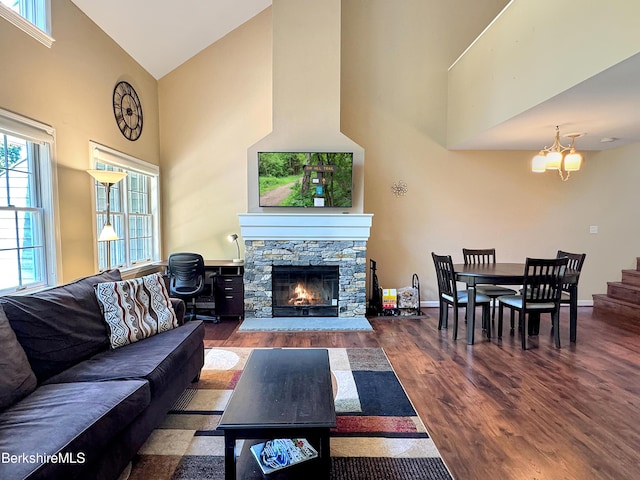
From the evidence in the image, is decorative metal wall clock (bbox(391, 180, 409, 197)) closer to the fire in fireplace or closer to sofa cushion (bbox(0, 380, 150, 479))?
the fire in fireplace

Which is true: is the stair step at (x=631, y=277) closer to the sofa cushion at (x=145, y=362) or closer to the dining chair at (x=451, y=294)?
the dining chair at (x=451, y=294)

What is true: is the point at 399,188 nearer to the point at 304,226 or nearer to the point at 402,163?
the point at 402,163

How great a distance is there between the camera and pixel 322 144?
453cm

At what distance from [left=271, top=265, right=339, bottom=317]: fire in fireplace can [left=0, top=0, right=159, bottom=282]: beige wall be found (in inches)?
87.1

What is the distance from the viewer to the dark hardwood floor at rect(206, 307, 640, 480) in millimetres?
1879

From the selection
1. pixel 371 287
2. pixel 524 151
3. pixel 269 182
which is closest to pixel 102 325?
pixel 269 182

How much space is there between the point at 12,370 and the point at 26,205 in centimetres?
180

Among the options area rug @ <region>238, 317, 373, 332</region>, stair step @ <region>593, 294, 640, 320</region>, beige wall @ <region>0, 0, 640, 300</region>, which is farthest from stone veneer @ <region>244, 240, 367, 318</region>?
stair step @ <region>593, 294, 640, 320</region>

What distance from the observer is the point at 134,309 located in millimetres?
2477

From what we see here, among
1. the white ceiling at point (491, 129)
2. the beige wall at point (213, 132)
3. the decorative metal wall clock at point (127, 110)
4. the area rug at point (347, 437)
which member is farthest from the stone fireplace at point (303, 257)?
the white ceiling at point (491, 129)

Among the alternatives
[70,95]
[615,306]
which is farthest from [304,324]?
[615,306]

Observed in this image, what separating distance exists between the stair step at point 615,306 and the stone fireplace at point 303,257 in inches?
148

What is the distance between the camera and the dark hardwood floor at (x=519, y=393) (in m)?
1.88

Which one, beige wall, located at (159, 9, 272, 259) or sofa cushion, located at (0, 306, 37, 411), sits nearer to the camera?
sofa cushion, located at (0, 306, 37, 411)
